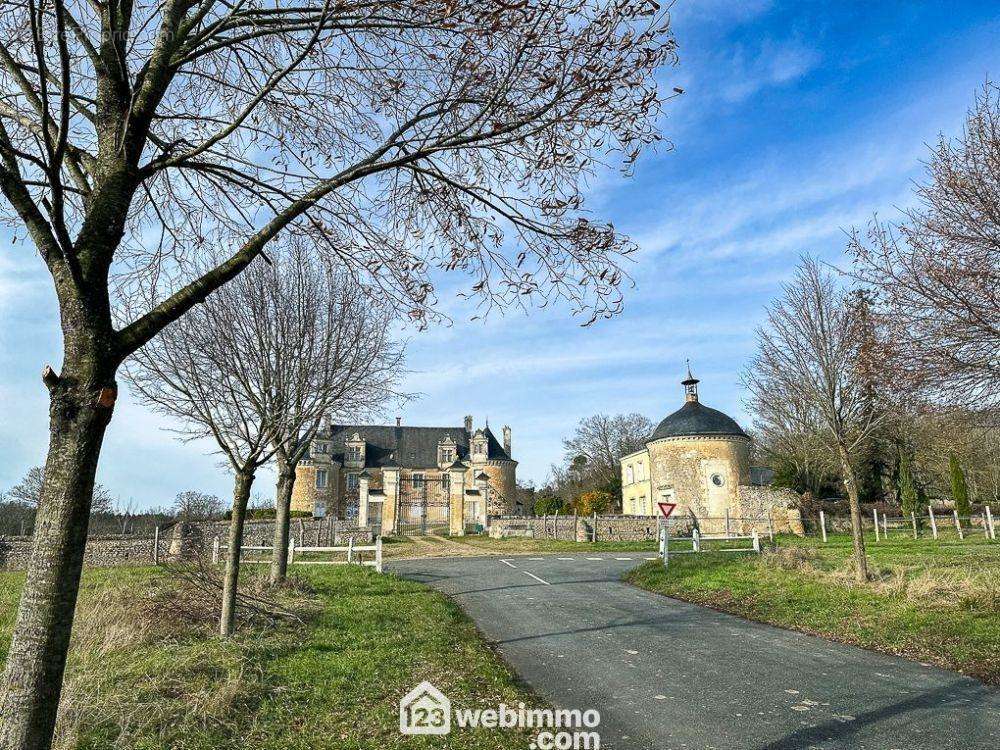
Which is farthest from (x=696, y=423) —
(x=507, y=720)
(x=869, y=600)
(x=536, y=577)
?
(x=507, y=720)

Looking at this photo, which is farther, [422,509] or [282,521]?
[422,509]

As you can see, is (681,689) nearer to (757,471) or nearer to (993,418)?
(993,418)

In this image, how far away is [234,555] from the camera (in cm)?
820

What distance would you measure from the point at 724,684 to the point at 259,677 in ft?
15.8

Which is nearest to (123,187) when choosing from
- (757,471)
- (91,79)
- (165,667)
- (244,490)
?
(91,79)

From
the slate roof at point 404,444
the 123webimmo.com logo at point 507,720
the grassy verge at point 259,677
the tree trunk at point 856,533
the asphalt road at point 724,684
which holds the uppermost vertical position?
the slate roof at point 404,444

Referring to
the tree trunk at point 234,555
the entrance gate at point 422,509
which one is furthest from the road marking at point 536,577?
the entrance gate at point 422,509

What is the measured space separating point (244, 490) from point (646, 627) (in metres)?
6.52

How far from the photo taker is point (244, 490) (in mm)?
8789

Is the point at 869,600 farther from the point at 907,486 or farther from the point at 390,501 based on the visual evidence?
the point at 390,501

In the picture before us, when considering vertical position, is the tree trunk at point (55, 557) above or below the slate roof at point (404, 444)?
below

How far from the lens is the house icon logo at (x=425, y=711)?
4.90m

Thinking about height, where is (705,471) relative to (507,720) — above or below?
above

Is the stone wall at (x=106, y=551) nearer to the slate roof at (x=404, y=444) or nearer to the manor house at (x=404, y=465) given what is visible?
the manor house at (x=404, y=465)
